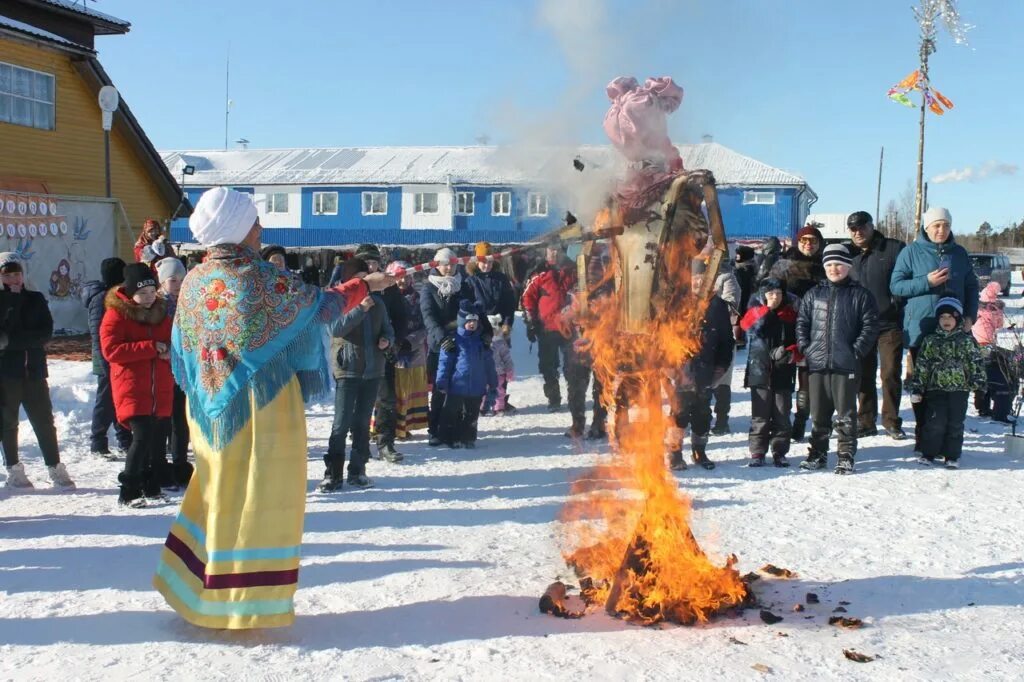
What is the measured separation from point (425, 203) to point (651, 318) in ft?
109

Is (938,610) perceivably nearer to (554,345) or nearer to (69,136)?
(554,345)

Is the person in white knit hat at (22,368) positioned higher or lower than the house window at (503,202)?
lower

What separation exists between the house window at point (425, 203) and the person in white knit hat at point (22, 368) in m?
29.5

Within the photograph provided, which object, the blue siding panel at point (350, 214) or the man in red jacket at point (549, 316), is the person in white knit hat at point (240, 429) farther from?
the blue siding panel at point (350, 214)

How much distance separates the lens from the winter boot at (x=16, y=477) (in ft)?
22.0

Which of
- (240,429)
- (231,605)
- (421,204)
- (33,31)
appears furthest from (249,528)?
(421,204)

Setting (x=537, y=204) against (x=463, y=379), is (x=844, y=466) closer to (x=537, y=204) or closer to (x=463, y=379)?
(x=463, y=379)

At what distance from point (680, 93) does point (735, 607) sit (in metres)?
2.50

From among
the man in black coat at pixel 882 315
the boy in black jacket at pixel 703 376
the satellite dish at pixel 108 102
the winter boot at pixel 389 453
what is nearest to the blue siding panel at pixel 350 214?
the satellite dish at pixel 108 102

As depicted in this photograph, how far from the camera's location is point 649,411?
4.41 metres

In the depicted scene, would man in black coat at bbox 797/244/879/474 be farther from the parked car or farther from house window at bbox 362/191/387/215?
house window at bbox 362/191/387/215

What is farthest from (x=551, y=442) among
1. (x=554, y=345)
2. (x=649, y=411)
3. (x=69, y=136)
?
(x=69, y=136)

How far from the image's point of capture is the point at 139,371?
6.38 metres

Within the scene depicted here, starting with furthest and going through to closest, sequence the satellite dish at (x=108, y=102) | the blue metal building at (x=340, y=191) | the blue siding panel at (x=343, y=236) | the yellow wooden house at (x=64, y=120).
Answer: the blue metal building at (x=340, y=191) < the blue siding panel at (x=343, y=236) < the satellite dish at (x=108, y=102) < the yellow wooden house at (x=64, y=120)
